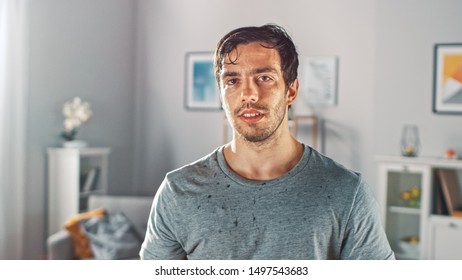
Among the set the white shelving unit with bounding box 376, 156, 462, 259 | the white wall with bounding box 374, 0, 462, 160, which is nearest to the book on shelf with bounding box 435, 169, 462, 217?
the white shelving unit with bounding box 376, 156, 462, 259

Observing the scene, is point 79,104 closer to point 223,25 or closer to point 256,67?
point 223,25

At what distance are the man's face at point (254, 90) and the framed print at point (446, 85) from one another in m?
0.70

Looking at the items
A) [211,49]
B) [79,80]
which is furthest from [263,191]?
[79,80]

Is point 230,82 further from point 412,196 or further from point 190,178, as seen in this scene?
point 412,196

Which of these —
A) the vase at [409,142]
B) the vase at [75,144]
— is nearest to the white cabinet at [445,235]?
the vase at [409,142]

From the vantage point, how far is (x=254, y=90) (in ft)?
2.81

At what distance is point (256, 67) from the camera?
854 millimetres

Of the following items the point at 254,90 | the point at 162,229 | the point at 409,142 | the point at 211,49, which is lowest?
the point at 162,229

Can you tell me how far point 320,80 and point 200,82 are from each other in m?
0.29

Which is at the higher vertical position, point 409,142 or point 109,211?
point 409,142

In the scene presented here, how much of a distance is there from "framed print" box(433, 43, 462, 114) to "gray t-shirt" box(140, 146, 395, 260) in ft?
2.26

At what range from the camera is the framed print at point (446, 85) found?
4.78ft

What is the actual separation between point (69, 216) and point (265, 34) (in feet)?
4.76

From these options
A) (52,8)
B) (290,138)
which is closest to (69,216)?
(52,8)
